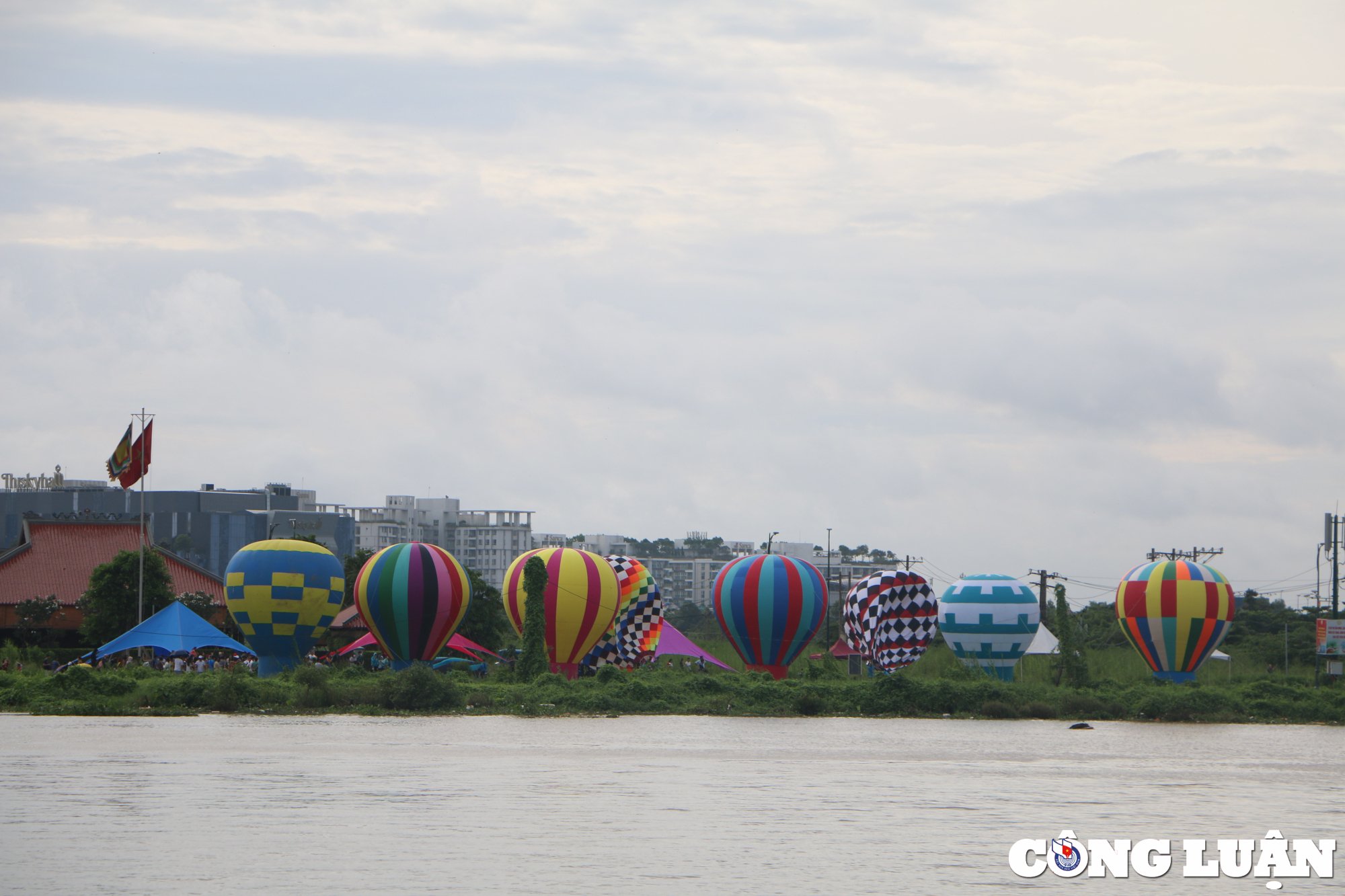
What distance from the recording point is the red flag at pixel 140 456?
56.4 meters

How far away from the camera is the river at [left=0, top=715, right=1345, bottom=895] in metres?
13.9

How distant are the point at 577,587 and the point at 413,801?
30.3 metres

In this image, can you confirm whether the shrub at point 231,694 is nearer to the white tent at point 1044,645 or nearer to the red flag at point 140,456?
the red flag at point 140,456

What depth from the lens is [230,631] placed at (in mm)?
65562

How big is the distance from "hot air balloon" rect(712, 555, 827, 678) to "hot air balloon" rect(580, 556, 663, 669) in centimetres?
243

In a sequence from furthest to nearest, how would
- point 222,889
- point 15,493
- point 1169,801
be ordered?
point 15,493
point 1169,801
point 222,889

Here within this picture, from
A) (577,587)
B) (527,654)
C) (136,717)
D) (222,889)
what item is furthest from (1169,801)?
(577,587)

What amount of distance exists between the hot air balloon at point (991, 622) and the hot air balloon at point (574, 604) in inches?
454

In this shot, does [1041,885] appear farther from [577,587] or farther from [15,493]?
[15,493]

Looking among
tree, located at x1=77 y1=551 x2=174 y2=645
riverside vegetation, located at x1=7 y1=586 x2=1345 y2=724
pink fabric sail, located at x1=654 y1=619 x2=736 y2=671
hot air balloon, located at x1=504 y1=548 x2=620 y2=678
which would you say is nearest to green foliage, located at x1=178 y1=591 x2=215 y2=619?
tree, located at x1=77 y1=551 x2=174 y2=645

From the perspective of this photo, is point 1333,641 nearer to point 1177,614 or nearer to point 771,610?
point 1177,614

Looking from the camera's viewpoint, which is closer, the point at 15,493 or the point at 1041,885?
the point at 1041,885

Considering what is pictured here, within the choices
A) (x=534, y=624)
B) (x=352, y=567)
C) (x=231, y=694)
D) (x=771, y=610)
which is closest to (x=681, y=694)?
(x=534, y=624)

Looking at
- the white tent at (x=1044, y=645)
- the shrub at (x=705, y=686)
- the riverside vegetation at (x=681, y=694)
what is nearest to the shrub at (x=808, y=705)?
the riverside vegetation at (x=681, y=694)
